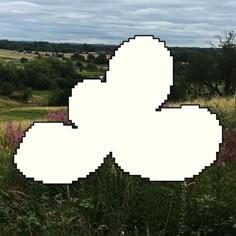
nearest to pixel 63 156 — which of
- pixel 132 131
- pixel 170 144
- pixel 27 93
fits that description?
pixel 132 131

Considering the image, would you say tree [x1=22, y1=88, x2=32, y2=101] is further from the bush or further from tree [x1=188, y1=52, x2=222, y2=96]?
tree [x1=188, y1=52, x2=222, y2=96]

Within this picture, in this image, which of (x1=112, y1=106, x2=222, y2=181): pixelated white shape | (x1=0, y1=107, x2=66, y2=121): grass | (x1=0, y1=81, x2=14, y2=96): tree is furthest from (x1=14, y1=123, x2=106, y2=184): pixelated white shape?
(x1=0, y1=81, x2=14, y2=96): tree

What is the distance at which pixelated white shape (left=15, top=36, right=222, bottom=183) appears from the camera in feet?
7.48

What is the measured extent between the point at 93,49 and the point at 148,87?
2.21 metres

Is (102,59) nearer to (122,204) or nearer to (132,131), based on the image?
(132,131)

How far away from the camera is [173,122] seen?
2.31 meters

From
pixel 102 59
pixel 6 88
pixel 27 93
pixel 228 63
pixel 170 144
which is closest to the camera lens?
pixel 170 144

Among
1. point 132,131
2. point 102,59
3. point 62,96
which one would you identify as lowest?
point 62,96

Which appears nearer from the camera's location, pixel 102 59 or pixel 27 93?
pixel 102 59

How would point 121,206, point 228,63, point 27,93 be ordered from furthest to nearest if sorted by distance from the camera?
point 27,93 → point 228,63 → point 121,206

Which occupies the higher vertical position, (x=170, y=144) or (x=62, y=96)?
(x=170, y=144)

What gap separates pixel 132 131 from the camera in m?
2.30

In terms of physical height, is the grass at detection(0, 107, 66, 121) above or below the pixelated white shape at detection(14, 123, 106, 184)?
below

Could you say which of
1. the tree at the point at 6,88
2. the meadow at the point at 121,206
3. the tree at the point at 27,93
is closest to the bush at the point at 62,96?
the meadow at the point at 121,206
